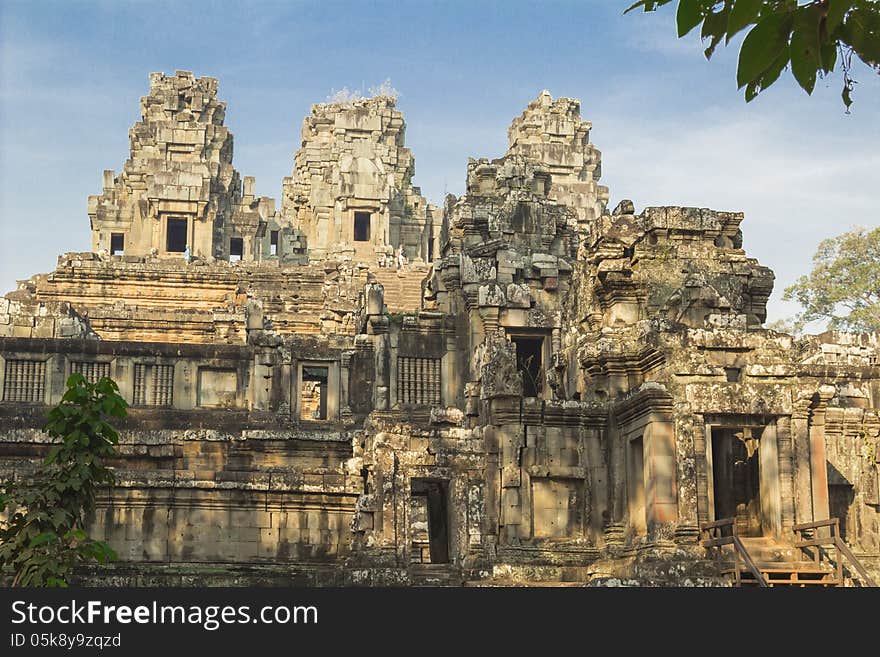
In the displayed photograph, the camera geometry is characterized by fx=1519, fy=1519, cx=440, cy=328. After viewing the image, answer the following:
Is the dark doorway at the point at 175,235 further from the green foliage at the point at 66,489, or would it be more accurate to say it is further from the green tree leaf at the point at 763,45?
the green tree leaf at the point at 763,45

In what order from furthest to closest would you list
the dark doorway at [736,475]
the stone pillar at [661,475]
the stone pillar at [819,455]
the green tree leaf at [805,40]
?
the dark doorway at [736,475] < the stone pillar at [819,455] < the stone pillar at [661,475] < the green tree leaf at [805,40]

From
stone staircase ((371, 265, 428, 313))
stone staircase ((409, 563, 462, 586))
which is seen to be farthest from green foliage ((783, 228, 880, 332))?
stone staircase ((409, 563, 462, 586))

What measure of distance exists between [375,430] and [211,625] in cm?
1340

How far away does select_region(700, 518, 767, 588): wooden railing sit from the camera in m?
19.4

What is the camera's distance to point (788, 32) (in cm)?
709

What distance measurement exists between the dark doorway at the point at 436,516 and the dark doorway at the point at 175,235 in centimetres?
3771

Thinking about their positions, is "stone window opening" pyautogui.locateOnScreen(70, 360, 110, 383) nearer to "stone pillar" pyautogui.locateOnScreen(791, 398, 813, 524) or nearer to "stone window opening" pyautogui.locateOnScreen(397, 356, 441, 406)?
"stone window opening" pyautogui.locateOnScreen(397, 356, 441, 406)

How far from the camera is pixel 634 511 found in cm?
2192

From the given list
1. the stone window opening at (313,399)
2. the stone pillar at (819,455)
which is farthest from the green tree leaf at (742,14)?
the stone window opening at (313,399)

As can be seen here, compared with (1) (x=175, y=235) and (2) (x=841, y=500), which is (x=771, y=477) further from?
(1) (x=175, y=235)

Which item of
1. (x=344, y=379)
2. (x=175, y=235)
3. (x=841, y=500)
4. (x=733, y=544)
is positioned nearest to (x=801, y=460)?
(x=733, y=544)

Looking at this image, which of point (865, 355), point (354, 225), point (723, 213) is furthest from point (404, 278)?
point (723, 213)

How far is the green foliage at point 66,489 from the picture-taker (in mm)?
16094

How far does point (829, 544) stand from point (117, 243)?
46.0 m
